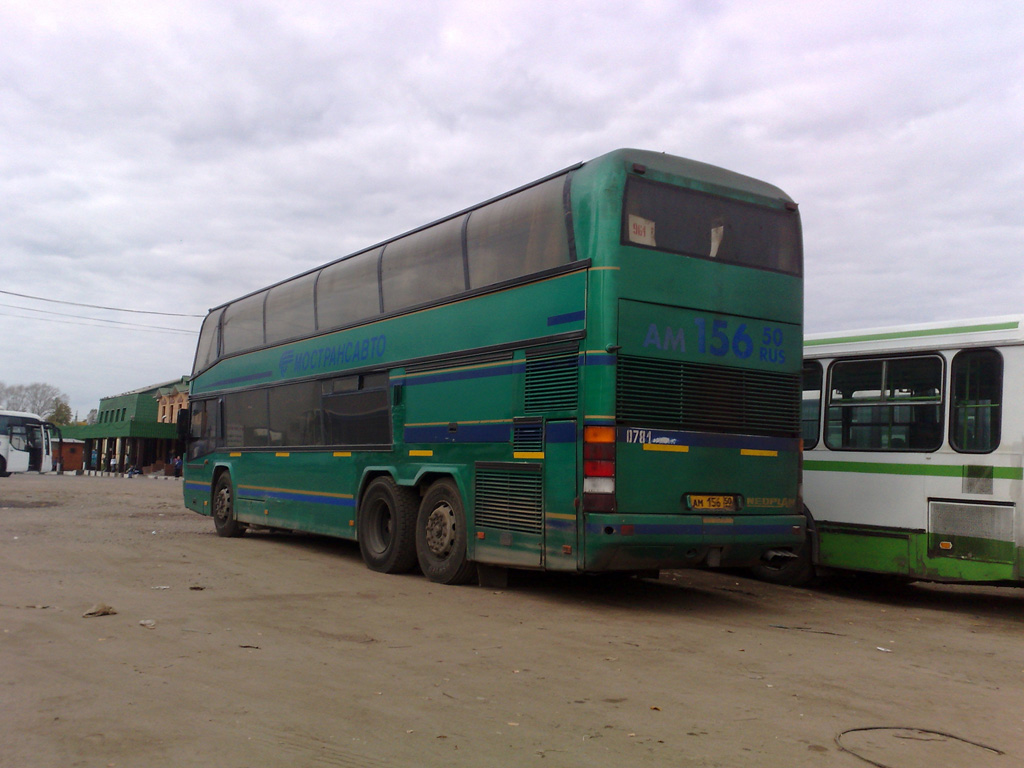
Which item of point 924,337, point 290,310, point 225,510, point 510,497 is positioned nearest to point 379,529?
point 510,497

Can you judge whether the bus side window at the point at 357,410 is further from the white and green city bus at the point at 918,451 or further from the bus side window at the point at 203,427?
the white and green city bus at the point at 918,451

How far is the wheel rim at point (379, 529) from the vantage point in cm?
1205

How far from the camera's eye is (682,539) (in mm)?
8883

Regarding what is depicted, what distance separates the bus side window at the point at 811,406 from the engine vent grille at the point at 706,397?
5.22 feet

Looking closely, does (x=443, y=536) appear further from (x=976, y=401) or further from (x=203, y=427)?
(x=203, y=427)

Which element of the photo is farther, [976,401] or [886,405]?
[886,405]

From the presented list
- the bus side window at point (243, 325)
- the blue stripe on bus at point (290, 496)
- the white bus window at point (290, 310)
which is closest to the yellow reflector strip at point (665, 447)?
the blue stripe on bus at point (290, 496)

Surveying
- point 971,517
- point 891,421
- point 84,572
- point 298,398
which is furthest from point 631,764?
point 298,398

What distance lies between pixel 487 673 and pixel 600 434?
2.96 meters

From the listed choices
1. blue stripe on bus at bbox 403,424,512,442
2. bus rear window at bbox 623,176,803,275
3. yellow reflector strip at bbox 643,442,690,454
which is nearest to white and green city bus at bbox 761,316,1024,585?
bus rear window at bbox 623,176,803,275

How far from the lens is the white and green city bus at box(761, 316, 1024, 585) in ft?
31.0

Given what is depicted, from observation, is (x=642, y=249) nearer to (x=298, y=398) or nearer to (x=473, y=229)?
(x=473, y=229)

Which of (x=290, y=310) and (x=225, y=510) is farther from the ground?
(x=290, y=310)

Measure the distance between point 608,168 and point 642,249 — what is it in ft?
2.63
